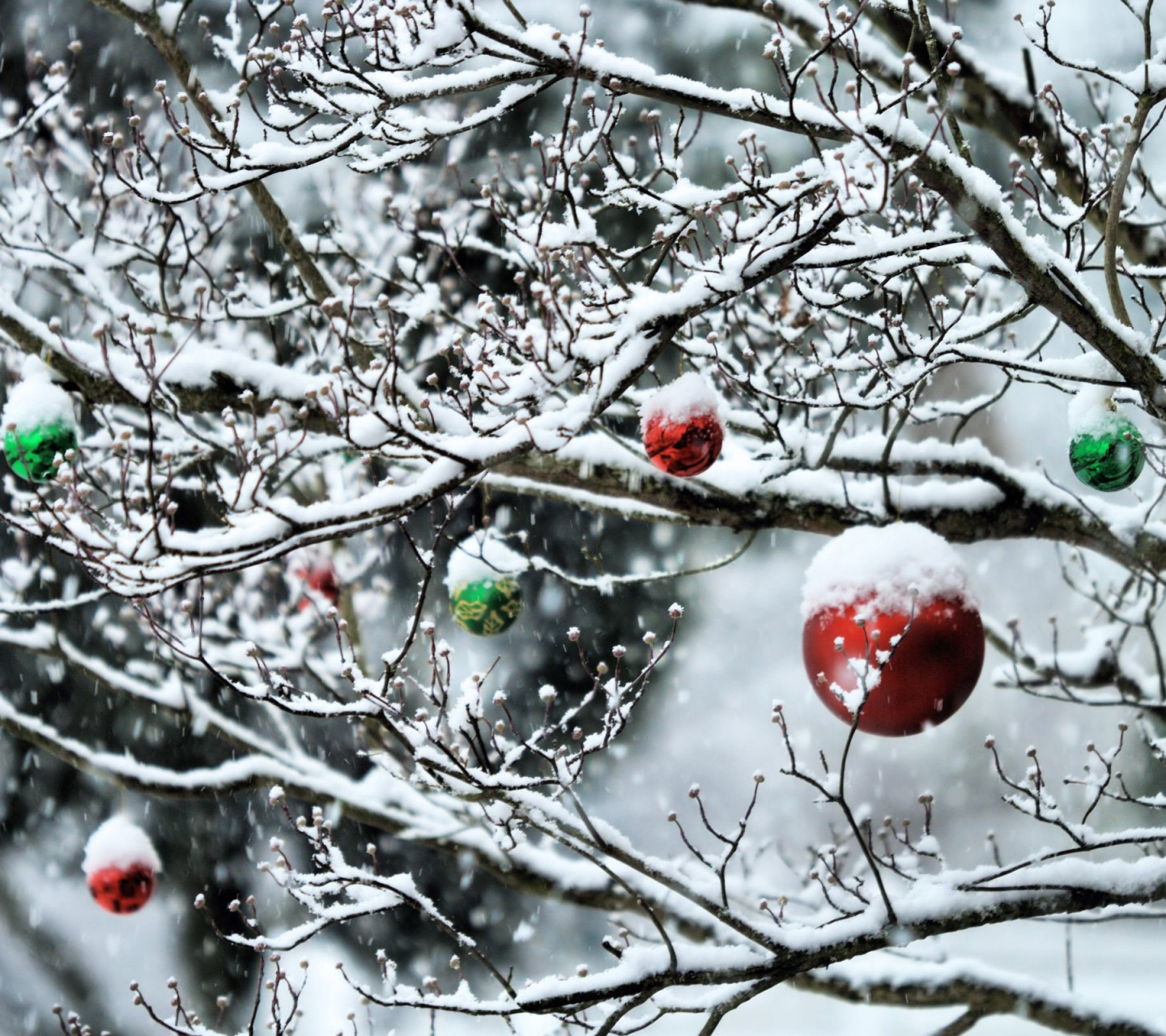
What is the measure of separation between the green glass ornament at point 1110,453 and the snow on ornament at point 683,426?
80 centimetres

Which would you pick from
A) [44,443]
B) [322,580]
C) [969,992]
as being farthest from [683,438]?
[322,580]

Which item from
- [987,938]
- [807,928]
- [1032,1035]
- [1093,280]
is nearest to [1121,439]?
[807,928]

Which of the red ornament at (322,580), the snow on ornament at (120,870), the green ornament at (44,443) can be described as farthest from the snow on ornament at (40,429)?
the snow on ornament at (120,870)

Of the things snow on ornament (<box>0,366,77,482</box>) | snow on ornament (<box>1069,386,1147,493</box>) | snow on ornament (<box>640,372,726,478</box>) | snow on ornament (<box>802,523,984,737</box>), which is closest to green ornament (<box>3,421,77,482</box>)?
snow on ornament (<box>0,366,77,482</box>)

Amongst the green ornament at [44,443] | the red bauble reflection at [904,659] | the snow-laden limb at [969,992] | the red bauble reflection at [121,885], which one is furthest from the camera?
the red bauble reflection at [121,885]

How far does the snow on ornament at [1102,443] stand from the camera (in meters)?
2.48

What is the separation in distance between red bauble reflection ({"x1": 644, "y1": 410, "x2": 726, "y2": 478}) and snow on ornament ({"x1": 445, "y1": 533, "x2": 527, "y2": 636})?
126 centimetres

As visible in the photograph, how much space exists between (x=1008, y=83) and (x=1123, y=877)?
2.54 meters

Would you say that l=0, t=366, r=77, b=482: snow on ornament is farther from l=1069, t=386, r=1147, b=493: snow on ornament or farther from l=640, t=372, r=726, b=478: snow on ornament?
l=1069, t=386, r=1147, b=493: snow on ornament

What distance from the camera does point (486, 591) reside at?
11.9ft

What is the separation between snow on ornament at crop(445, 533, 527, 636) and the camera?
362cm

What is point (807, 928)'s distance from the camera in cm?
249

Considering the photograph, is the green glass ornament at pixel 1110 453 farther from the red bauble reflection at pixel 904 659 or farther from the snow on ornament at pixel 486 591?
the snow on ornament at pixel 486 591

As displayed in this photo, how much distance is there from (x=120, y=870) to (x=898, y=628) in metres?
2.84
